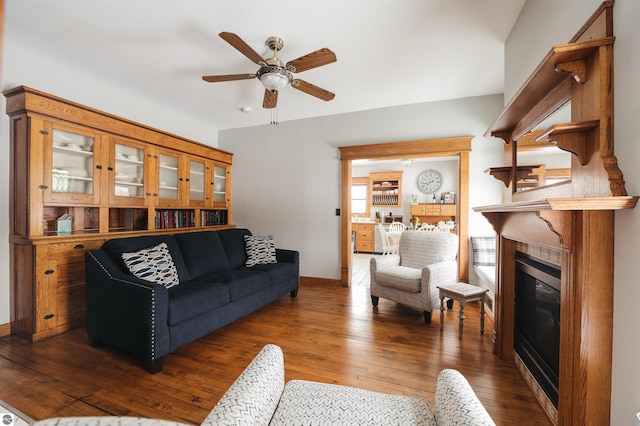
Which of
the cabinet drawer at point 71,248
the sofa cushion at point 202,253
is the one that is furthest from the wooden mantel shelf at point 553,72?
the cabinet drawer at point 71,248

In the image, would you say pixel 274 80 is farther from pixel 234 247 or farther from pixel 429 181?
pixel 429 181

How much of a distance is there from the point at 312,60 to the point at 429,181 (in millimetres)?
6354

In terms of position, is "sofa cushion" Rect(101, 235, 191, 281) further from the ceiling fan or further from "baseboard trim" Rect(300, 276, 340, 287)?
"baseboard trim" Rect(300, 276, 340, 287)

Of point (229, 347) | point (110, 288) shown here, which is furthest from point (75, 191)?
point (229, 347)

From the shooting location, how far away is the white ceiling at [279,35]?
2.13 meters

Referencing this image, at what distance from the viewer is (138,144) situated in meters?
3.45

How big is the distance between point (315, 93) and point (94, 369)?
2.89 m

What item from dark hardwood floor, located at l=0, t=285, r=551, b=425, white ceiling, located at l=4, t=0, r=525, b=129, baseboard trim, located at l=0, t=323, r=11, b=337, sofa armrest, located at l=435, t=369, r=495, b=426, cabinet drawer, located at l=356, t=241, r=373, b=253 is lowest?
dark hardwood floor, located at l=0, t=285, r=551, b=425

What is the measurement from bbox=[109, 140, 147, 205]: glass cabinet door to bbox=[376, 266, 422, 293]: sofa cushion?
3.06m

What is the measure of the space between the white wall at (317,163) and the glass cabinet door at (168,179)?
121 centimetres

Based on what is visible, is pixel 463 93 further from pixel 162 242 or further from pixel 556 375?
pixel 162 242

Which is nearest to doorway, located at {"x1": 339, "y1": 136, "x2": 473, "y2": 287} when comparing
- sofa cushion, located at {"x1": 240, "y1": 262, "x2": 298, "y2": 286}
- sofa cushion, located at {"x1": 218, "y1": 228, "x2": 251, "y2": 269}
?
sofa cushion, located at {"x1": 240, "y1": 262, "x2": 298, "y2": 286}

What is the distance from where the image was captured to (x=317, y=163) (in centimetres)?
452

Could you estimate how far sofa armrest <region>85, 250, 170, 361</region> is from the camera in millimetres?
2033
